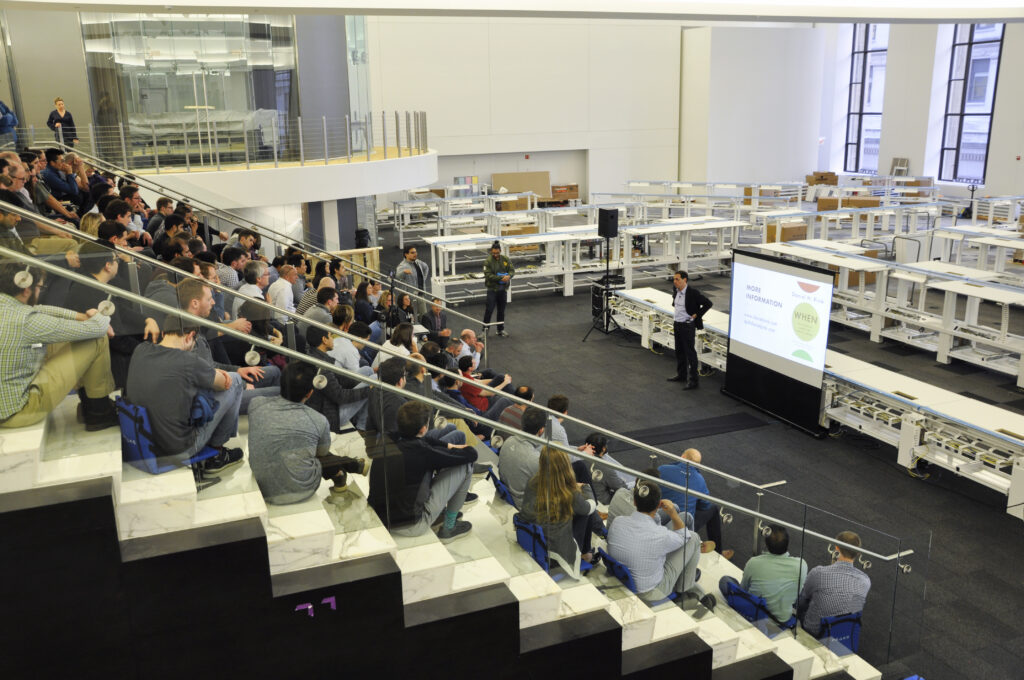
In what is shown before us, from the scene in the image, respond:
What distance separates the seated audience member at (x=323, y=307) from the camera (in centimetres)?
680

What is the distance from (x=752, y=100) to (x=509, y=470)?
2212 centimetres

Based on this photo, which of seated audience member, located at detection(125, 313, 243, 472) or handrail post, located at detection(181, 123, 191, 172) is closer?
seated audience member, located at detection(125, 313, 243, 472)

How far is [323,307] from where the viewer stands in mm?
7043

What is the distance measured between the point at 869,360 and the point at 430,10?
7.26 m

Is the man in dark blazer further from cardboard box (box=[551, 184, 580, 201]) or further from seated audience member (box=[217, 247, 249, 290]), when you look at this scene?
cardboard box (box=[551, 184, 580, 201])

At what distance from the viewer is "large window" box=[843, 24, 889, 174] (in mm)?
24906

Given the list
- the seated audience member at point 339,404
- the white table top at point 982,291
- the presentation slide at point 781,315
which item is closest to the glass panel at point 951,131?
the white table top at point 982,291

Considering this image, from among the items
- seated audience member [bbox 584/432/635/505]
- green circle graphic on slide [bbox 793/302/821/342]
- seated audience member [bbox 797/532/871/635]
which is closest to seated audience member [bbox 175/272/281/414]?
seated audience member [bbox 584/432/635/505]

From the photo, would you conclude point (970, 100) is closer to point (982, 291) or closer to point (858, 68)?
point (858, 68)

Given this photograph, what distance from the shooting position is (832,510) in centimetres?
671

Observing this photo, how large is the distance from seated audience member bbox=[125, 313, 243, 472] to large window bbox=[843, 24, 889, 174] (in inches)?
977

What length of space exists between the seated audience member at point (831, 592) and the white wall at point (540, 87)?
18.1 meters

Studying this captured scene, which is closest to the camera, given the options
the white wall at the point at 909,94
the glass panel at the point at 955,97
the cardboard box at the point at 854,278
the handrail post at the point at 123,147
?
the handrail post at the point at 123,147

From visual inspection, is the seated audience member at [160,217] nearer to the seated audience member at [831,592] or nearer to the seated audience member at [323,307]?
the seated audience member at [323,307]
